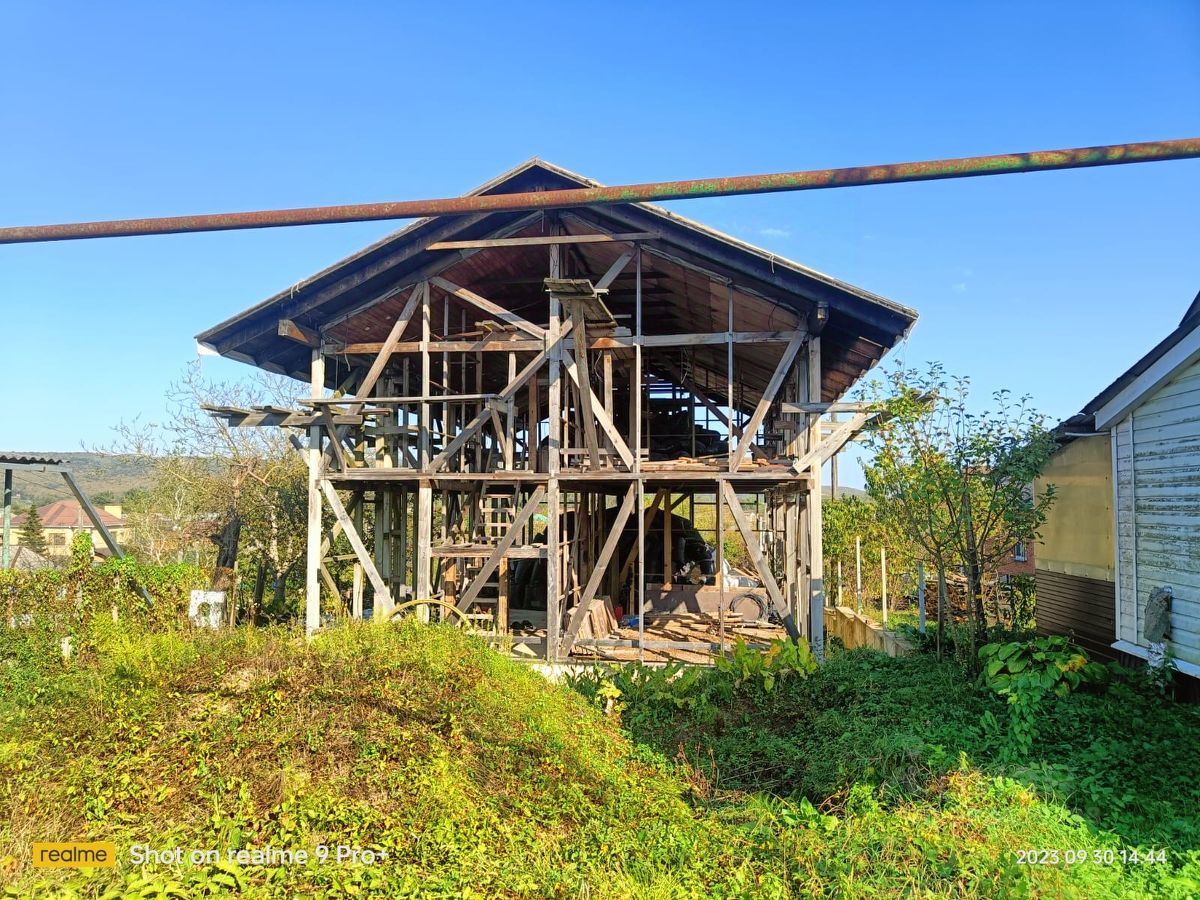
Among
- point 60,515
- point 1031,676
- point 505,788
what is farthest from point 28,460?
point 60,515

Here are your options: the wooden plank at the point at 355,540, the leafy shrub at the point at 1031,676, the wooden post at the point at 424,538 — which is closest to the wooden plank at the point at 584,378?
the wooden post at the point at 424,538

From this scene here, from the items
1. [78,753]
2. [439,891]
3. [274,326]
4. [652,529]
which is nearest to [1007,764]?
[439,891]

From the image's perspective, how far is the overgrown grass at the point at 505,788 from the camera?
4.52 m

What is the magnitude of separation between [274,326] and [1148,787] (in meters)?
12.8

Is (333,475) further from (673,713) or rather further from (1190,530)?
(1190,530)

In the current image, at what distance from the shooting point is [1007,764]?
19.7 ft

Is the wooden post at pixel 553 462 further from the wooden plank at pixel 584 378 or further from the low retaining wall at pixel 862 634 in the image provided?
the low retaining wall at pixel 862 634

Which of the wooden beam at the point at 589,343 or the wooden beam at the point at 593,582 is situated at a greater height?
the wooden beam at the point at 589,343

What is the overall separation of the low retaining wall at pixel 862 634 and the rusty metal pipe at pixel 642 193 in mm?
9458

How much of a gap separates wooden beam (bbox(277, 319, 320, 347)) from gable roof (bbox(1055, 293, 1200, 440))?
11.5 m

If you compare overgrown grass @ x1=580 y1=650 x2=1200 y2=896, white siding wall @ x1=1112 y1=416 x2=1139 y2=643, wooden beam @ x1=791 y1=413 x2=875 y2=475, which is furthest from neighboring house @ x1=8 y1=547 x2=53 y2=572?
white siding wall @ x1=1112 y1=416 x2=1139 y2=643

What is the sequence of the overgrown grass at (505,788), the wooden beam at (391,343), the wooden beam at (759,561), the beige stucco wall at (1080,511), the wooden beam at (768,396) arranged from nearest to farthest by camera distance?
the overgrown grass at (505,788)
the beige stucco wall at (1080,511)
the wooden beam at (759,561)
the wooden beam at (768,396)
the wooden beam at (391,343)

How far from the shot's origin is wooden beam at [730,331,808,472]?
10250mm

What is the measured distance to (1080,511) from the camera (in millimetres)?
9281
